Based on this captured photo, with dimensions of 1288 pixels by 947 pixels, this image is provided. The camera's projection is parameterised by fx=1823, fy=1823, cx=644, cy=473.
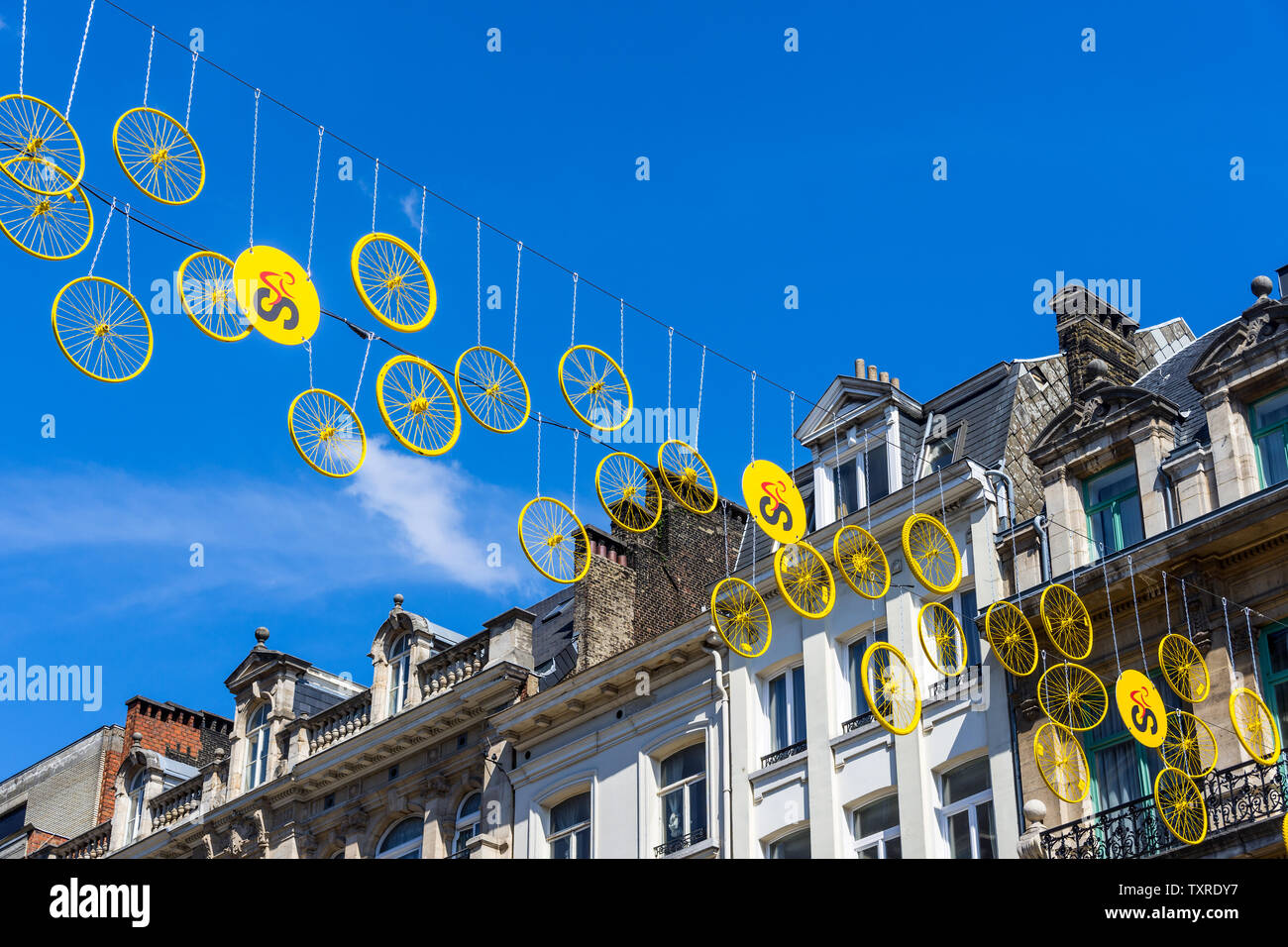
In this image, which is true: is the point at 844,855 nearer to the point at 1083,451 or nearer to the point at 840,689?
the point at 840,689

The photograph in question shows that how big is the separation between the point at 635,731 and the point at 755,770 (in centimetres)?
273

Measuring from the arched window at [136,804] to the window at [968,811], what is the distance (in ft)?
68.2

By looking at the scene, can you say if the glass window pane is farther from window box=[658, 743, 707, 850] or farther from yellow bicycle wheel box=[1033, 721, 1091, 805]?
window box=[658, 743, 707, 850]

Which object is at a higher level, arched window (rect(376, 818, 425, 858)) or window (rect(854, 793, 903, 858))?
arched window (rect(376, 818, 425, 858))

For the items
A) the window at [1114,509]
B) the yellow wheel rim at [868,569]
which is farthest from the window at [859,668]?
the window at [1114,509]

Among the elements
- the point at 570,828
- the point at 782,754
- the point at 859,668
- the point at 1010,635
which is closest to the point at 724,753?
the point at 782,754

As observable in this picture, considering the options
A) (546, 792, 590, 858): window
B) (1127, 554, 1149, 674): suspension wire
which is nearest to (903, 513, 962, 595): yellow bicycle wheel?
(1127, 554, 1149, 674): suspension wire

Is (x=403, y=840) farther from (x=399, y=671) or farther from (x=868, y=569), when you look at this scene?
(x=868, y=569)

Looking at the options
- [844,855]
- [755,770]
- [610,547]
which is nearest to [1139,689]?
[844,855]

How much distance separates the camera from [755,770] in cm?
2853

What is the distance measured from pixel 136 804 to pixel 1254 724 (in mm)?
26486

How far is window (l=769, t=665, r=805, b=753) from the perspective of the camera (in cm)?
2884

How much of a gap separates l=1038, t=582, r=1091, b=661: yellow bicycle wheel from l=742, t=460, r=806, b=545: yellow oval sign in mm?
6059
